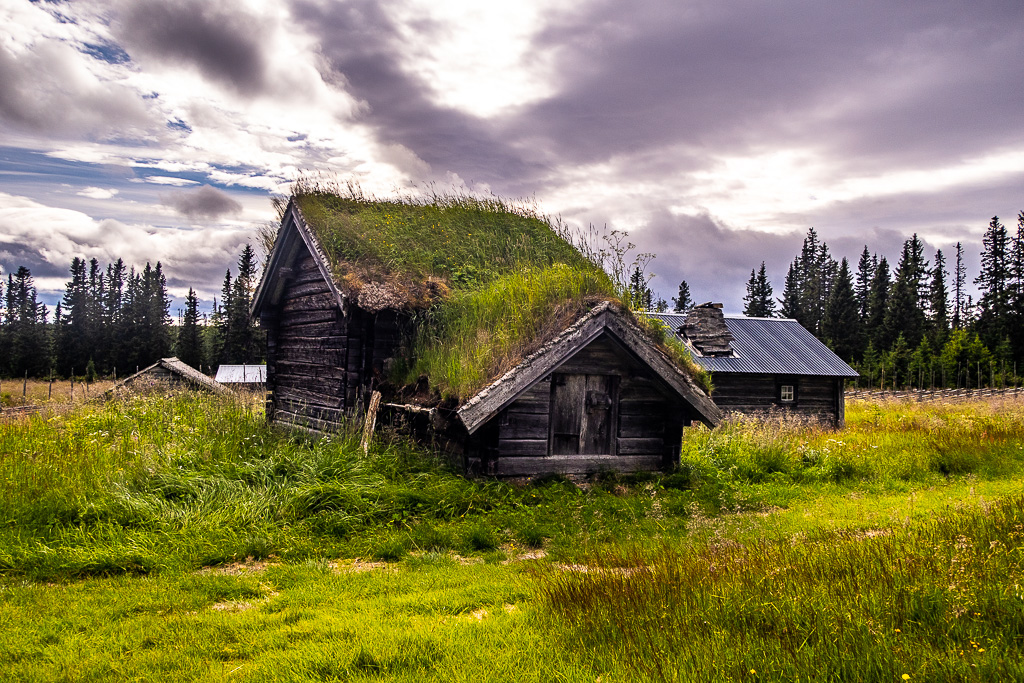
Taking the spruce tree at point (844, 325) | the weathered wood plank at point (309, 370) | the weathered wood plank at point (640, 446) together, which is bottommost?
the weathered wood plank at point (640, 446)

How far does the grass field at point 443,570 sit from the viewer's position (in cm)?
390

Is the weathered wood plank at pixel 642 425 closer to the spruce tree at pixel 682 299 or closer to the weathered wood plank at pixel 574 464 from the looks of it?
the weathered wood plank at pixel 574 464

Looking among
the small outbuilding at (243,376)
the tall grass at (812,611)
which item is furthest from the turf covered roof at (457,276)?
the small outbuilding at (243,376)

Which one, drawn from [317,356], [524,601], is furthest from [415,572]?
[317,356]

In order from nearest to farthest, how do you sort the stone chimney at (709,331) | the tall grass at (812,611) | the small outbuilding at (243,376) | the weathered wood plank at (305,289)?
the tall grass at (812,611)
the weathered wood plank at (305,289)
the stone chimney at (709,331)
the small outbuilding at (243,376)

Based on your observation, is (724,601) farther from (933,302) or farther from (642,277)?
(933,302)

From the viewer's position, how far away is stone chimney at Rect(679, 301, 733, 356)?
27438 mm

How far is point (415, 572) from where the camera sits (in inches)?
251

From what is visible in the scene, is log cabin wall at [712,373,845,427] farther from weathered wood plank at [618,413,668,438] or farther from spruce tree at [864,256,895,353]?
spruce tree at [864,256,895,353]

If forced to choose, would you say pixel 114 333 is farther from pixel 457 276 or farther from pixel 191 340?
pixel 457 276

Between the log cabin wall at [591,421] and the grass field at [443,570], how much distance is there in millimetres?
508

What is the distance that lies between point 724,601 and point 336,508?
531 centimetres

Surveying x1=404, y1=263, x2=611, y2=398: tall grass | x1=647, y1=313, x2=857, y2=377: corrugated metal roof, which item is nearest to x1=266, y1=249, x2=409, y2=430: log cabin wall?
x1=404, y1=263, x2=611, y2=398: tall grass

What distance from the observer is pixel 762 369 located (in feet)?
89.1
